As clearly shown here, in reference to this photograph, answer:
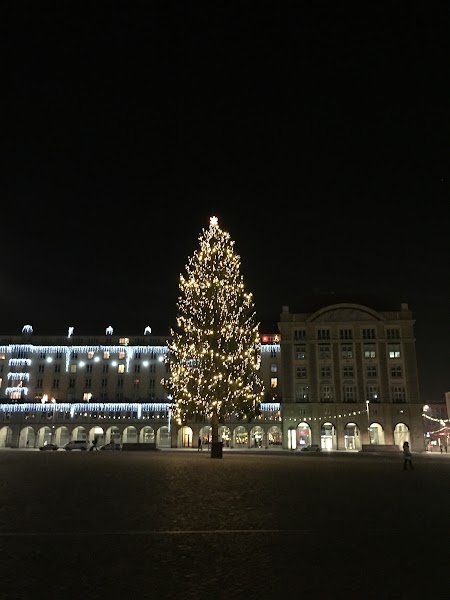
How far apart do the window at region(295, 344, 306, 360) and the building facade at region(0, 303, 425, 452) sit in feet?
0.55

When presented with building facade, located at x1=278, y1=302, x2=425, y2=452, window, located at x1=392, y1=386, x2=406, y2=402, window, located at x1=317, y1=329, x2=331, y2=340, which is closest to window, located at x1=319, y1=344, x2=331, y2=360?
building facade, located at x1=278, y1=302, x2=425, y2=452

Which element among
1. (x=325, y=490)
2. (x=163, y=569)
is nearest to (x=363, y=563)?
(x=163, y=569)

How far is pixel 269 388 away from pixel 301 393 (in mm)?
10838

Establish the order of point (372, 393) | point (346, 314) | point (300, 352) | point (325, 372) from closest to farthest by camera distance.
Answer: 1. point (372, 393)
2. point (325, 372)
3. point (346, 314)
4. point (300, 352)

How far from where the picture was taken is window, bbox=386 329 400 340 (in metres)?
88.0

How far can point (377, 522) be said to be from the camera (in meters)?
11.4

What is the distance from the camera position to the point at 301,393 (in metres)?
87.2

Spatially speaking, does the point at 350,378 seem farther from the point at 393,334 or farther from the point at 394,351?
the point at 393,334

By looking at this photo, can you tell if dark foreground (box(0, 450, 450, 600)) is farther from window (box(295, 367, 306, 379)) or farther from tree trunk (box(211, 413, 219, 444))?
window (box(295, 367, 306, 379))

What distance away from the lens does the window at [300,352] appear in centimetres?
8906

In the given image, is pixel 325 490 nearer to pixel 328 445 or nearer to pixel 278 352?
pixel 328 445

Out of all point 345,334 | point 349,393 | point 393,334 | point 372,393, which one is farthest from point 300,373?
point 393,334

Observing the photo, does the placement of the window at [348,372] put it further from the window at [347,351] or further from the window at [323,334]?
the window at [323,334]

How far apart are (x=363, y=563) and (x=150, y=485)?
12.7 m
